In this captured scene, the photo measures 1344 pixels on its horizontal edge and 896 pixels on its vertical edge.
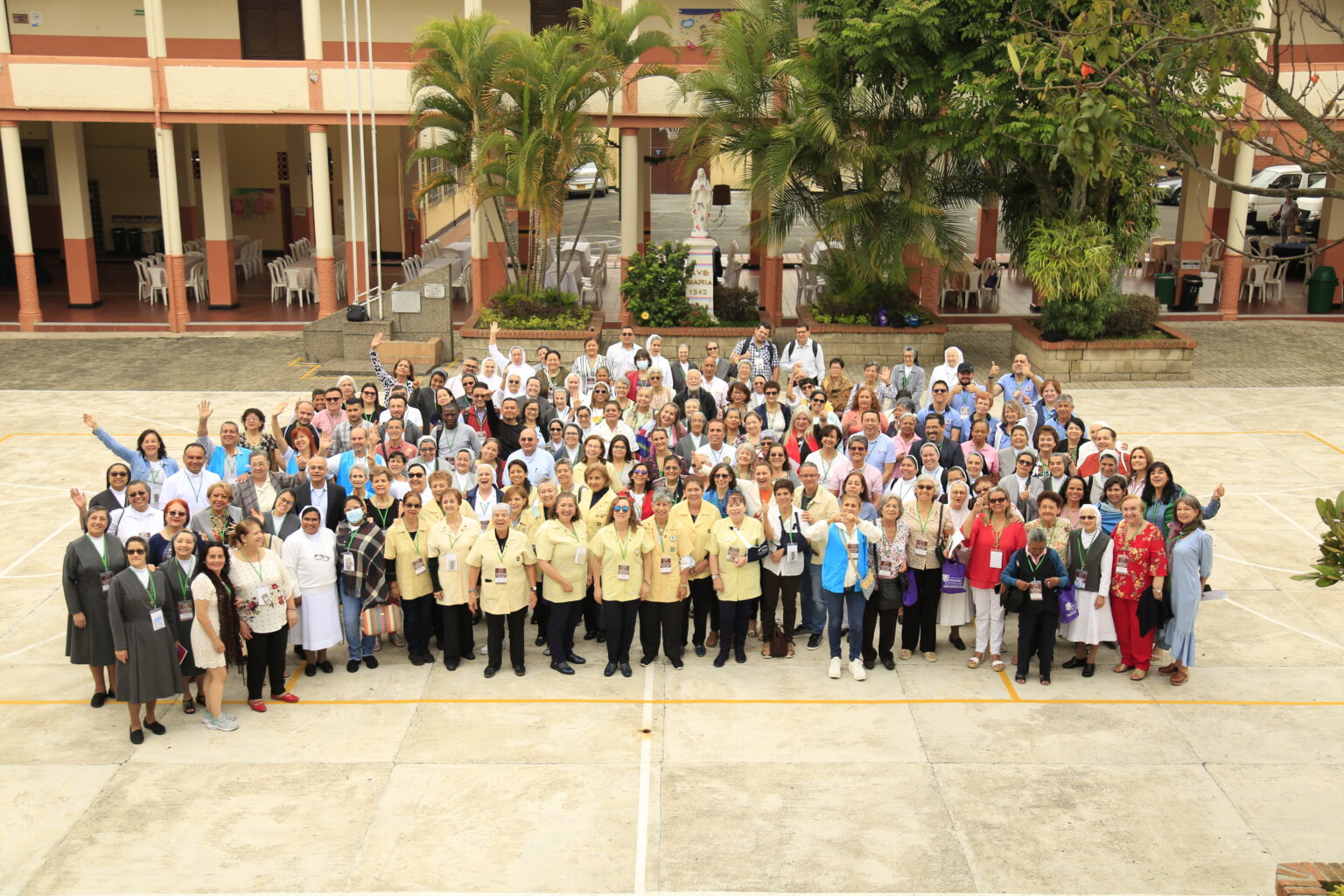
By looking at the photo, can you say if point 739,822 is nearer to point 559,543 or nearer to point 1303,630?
point 559,543

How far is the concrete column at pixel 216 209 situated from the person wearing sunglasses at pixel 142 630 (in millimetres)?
16914

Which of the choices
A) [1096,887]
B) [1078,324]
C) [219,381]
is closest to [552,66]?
[219,381]

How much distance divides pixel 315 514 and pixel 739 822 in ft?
13.1

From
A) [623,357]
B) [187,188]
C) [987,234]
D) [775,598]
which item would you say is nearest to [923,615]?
[775,598]

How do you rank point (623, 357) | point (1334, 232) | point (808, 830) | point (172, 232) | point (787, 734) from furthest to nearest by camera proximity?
point (1334, 232), point (172, 232), point (623, 357), point (787, 734), point (808, 830)

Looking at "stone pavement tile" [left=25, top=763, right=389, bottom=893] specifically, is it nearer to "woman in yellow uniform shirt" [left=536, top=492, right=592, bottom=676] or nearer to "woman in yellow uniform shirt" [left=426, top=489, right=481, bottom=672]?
"woman in yellow uniform shirt" [left=426, top=489, right=481, bottom=672]

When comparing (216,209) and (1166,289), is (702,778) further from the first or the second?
(1166,289)

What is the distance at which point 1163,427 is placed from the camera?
18.2 meters

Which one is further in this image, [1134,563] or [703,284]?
[703,284]

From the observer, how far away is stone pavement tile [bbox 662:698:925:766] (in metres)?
9.56

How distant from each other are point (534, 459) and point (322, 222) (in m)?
13.6

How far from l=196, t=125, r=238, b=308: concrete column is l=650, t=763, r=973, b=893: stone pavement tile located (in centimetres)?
1899

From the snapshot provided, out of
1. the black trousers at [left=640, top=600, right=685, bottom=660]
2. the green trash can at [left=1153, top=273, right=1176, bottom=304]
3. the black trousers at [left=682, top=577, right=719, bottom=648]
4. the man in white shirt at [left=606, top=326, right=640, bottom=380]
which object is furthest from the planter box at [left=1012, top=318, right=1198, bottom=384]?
the black trousers at [left=640, top=600, right=685, bottom=660]

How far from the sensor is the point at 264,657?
33.6 ft
